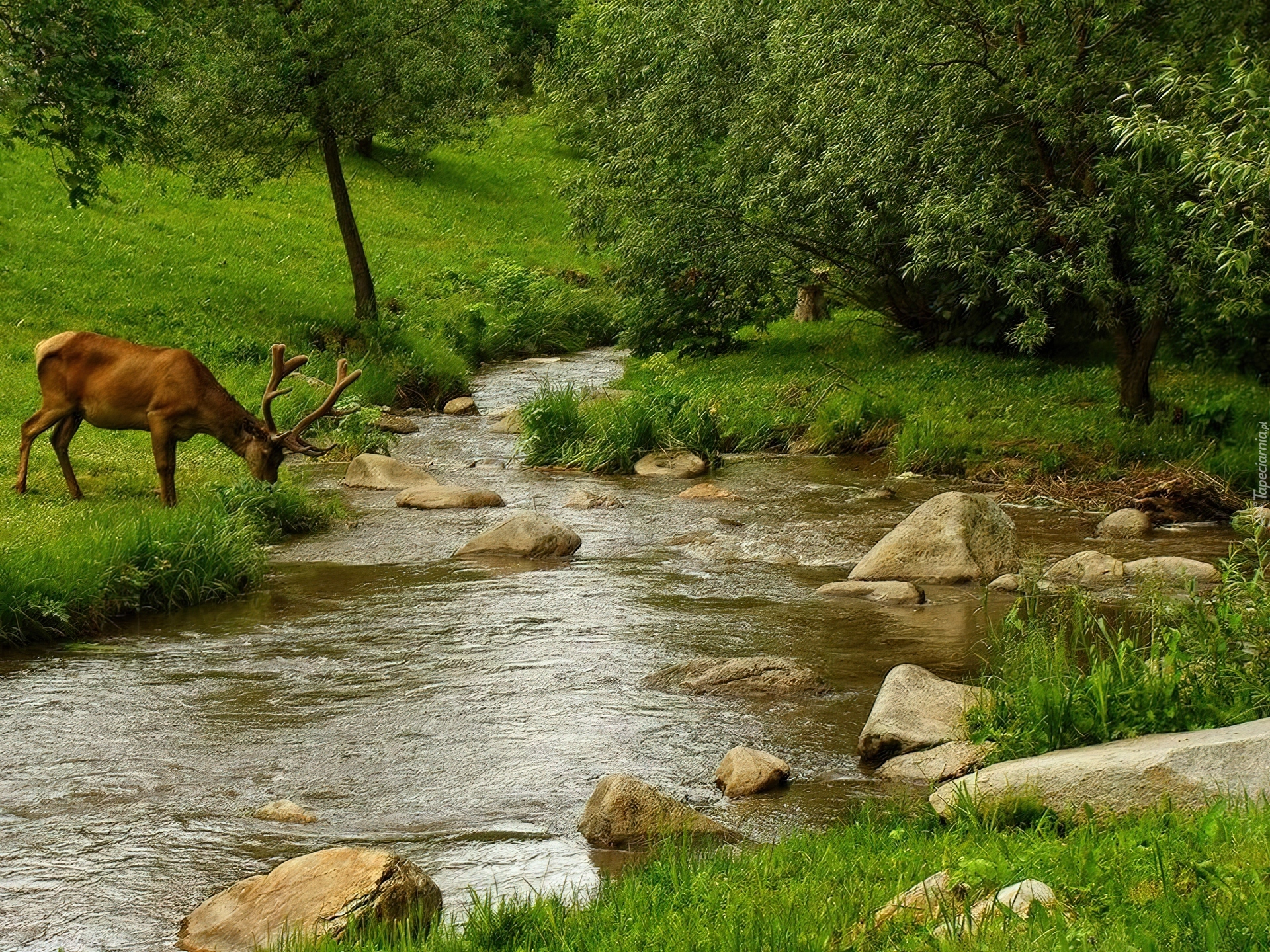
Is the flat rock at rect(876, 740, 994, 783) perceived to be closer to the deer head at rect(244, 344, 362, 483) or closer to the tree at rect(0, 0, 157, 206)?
the deer head at rect(244, 344, 362, 483)

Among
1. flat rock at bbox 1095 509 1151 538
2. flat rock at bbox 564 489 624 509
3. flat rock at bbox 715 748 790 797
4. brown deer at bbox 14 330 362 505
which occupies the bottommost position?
flat rock at bbox 564 489 624 509

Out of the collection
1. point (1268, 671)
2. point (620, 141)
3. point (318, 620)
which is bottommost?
point (318, 620)

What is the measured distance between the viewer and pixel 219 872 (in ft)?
20.6

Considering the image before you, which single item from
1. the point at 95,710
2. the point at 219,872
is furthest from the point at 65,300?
the point at 219,872

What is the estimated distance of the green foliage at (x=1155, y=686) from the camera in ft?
22.9

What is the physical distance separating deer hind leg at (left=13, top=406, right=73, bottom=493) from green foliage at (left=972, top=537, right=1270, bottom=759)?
9778 millimetres

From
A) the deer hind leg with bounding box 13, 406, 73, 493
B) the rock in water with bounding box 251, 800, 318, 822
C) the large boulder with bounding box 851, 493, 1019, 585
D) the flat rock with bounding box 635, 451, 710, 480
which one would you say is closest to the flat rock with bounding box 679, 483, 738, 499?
the flat rock with bounding box 635, 451, 710, 480

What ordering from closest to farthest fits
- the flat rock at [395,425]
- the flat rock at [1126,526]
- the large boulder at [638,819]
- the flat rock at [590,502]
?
the large boulder at [638,819]
the flat rock at [1126,526]
the flat rock at [590,502]
the flat rock at [395,425]

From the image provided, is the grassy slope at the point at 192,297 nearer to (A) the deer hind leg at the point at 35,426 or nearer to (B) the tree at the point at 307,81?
(A) the deer hind leg at the point at 35,426

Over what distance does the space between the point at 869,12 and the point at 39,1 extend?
9.43 metres

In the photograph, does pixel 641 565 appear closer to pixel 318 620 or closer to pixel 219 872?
pixel 318 620

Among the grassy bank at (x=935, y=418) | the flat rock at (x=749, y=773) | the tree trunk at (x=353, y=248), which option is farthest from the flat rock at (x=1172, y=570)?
the tree trunk at (x=353, y=248)

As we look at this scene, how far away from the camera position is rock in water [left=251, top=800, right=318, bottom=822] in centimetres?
696

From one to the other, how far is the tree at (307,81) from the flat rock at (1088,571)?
15.2m
